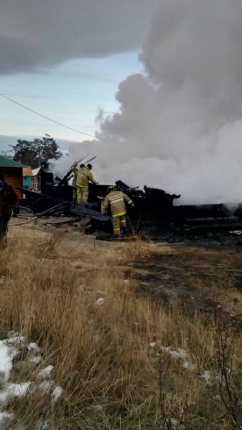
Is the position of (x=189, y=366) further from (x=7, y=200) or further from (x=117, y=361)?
(x=7, y=200)

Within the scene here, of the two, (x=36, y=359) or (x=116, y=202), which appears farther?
(x=116, y=202)

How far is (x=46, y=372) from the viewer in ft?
8.74

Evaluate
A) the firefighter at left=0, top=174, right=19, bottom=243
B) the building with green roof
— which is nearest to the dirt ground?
the firefighter at left=0, top=174, right=19, bottom=243

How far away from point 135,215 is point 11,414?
993cm

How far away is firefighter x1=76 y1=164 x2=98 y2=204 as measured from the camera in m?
13.4

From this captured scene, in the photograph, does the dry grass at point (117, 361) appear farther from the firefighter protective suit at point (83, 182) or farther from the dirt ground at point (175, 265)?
the firefighter protective suit at point (83, 182)

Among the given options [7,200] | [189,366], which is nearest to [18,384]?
[189,366]

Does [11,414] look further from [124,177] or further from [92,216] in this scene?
[124,177]

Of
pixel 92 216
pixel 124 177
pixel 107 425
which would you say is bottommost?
pixel 107 425

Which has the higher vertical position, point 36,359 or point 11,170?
point 11,170

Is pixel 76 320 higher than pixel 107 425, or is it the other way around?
pixel 76 320

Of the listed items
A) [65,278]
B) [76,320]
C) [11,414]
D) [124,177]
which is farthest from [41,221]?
[11,414]

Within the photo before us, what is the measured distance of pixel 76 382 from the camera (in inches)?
103

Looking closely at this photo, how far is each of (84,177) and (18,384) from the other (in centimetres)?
1109
